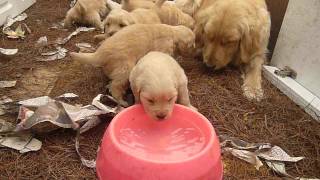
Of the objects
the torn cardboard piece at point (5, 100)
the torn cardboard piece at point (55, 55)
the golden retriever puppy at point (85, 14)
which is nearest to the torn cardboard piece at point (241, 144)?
the torn cardboard piece at point (5, 100)

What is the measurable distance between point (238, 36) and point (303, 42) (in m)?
0.59

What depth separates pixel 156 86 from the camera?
249 centimetres

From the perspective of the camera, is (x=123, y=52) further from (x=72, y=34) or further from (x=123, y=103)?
(x=72, y=34)

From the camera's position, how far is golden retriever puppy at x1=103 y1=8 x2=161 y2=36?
3766mm

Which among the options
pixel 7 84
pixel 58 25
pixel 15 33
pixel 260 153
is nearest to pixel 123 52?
pixel 7 84

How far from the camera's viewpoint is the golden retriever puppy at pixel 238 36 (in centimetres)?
363

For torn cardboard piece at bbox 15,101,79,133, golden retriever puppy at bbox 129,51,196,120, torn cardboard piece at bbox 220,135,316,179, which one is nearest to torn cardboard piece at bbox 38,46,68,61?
torn cardboard piece at bbox 15,101,79,133

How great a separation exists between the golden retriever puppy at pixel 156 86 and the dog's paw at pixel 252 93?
1.06 meters

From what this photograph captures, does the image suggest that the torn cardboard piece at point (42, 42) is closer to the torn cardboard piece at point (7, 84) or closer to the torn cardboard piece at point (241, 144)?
the torn cardboard piece at point (7, 84)

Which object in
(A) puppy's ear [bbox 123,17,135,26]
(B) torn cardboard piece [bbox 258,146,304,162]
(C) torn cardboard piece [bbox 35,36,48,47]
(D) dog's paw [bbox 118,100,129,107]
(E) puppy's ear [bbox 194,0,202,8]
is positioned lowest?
(B) torn cardboard piece [bbox 258,146,304,162]

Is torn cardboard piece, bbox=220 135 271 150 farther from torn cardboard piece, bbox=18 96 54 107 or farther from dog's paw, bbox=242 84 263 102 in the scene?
torn cardboard piece, bbox=18 96 54 107

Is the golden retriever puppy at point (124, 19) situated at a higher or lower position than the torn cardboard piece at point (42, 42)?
higher

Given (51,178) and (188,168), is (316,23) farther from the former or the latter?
(51,178)

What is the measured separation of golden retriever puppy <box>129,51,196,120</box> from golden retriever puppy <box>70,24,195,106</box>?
1.03 feet
